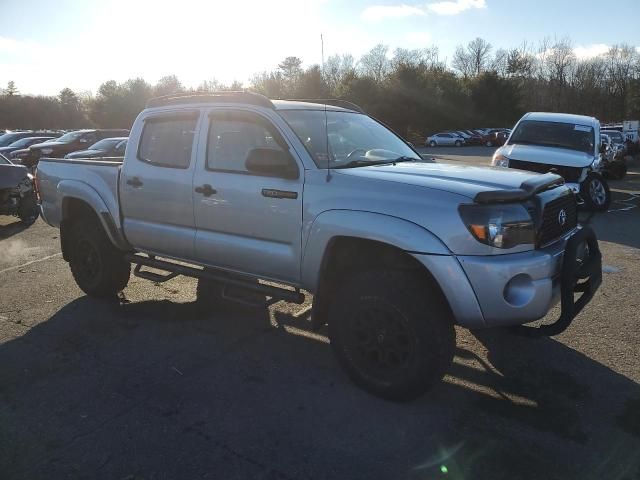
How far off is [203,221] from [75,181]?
2027 millimetres

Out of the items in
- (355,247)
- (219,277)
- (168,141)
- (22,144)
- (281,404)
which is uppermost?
(22,144)

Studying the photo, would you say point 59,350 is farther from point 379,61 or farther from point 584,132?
point 379,61

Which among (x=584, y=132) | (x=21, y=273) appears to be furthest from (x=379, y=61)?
(x=21, y=273)

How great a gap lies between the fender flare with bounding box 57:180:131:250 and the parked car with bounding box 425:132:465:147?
42.8 metres

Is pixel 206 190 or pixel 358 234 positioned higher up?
pixel 206 190

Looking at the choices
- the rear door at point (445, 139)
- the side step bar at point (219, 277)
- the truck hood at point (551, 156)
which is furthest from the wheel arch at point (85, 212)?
the rear door at point (445, 139)

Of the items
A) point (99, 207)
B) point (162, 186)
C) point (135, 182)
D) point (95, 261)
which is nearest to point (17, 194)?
point (95, 261)

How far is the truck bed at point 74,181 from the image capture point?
17.1 ft

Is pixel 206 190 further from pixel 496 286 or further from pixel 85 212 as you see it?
pixel 496 286

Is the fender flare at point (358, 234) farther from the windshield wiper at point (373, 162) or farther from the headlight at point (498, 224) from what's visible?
the windshield wiper at point (373, 162)

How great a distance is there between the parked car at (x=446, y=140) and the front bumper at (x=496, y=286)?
4397cm

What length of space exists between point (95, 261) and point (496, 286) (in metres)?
4.32

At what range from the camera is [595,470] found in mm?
2781

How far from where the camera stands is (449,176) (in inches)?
139
